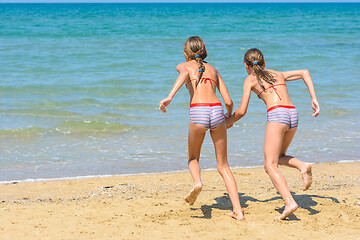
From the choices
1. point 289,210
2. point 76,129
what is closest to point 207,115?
point 289,210

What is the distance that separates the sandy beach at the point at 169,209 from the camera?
13.6ft

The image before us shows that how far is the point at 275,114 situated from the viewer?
451 cm

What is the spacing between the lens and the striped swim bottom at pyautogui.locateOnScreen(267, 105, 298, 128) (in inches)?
177

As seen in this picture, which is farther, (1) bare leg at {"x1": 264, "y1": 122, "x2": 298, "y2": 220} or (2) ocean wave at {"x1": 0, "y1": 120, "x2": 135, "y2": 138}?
(2) ocean wave at {"x1": 0, "y1": 120, "x2": 135, "y2": 138}

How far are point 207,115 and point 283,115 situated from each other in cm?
72

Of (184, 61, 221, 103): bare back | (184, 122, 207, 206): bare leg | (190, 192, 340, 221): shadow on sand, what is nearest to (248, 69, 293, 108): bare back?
(184, 61, 221, 103): bare back

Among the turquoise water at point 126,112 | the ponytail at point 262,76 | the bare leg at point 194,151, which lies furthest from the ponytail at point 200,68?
the turquoise water at point 126,112

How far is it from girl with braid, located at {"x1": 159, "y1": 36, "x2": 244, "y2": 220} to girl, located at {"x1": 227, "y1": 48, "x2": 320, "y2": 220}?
21 cm

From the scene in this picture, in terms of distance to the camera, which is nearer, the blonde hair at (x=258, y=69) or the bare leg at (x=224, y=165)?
the bare leg at (x=224, y=165)

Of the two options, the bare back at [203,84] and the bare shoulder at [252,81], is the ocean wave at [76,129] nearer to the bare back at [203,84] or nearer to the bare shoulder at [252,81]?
the bare back at [203,84]

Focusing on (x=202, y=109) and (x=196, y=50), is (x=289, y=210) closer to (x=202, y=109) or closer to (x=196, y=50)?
(x=202, y=109)

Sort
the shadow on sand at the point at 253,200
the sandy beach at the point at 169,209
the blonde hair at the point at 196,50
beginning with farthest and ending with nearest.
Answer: the shadow on sand at the point at 253,200 → the blonde hair at the point at 196,50 → the sandy beach at the point at 169,209

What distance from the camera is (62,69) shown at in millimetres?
15336

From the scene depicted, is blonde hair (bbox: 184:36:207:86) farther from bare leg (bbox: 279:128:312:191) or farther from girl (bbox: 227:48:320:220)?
bare leg (bbox: 279:128:312:191)
